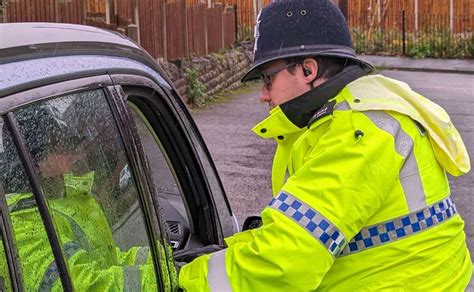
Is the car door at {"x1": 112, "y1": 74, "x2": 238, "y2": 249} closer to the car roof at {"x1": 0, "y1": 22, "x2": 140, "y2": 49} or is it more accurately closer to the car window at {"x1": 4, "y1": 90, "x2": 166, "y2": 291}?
A: the car roof at {"x1": 0, "y1": 22, "x2": 140, "y2": 49}

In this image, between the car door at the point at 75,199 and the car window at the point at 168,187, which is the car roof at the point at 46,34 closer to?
the car door at the point at 75,199

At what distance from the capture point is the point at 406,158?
2.01 metres

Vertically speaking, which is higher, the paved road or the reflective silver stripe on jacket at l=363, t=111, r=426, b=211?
the reflective silver stripe on jacket at l=363, t=111, r=426, b=211

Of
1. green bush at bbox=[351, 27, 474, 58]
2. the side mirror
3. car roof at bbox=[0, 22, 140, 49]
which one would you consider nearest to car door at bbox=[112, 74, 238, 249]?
Result: the side mirror

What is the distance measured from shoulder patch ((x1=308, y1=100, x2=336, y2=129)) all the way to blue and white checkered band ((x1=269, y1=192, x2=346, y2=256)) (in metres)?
0.22

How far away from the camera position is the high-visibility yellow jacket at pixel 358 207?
6.14ft

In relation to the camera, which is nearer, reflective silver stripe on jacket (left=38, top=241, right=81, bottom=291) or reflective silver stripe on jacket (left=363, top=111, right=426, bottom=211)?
reflective silver stripe on jacket (left=38, top=241, right=81, bottom=291)

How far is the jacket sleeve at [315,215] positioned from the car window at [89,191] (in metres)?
0.21

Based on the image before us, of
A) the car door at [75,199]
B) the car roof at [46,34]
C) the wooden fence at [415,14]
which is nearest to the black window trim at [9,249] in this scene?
the car door at [75,199]

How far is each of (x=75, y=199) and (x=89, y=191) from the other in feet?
0.23

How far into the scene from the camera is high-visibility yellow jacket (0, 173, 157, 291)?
153 centimetres

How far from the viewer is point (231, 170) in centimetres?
962

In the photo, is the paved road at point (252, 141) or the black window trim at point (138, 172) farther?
the paved road at point (252, 141)

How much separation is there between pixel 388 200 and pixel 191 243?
102cm
